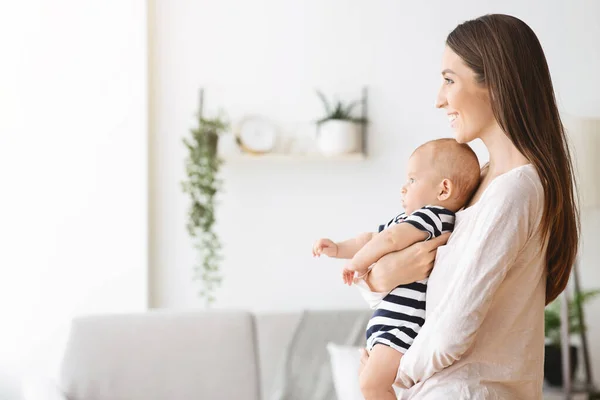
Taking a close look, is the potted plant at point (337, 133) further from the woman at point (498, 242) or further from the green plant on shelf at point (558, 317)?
the woman at point (498, 242)

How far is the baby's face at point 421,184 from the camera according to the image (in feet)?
5.12

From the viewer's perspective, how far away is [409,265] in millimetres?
1442

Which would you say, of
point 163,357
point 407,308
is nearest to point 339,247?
point 407,308

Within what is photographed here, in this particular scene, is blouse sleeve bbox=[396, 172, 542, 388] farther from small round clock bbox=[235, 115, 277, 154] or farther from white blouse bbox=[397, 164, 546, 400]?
small round clock bbox=[235, 115, 277, 154]

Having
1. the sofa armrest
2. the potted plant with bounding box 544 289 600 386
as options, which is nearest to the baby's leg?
the sofa armrest

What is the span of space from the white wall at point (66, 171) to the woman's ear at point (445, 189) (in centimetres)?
222

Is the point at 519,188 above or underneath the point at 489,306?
above

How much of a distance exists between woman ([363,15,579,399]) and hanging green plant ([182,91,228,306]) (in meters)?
2.11

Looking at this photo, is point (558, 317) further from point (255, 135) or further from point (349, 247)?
point (349, 247)

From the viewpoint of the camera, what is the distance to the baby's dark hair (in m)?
1.54

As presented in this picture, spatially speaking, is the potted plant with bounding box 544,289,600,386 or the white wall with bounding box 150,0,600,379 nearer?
the potted plant with bounding box 544,289,600,386

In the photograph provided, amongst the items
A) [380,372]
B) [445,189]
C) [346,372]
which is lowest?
[346,372]

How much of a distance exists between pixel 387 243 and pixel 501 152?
272 millimetres

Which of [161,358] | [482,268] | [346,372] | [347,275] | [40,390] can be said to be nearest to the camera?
[482,268]
